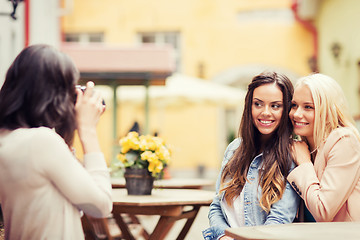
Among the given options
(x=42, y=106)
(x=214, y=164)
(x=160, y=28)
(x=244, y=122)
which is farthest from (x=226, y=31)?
(x=42, y=106)

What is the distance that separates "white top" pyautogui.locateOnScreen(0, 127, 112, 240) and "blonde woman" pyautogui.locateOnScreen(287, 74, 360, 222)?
41.2 inches

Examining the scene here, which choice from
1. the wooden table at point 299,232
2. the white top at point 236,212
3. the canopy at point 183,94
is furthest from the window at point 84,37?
the wooden table at point 299,232

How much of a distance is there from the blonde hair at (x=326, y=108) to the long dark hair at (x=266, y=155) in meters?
0.19

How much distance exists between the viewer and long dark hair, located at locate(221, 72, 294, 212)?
298cm

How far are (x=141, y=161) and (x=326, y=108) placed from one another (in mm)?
1702

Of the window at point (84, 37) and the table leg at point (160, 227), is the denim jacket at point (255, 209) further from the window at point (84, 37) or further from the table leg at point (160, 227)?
the window at point (84, 37)

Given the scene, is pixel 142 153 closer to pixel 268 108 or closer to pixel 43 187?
pixel 268 108

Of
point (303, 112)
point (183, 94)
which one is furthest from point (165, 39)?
point (303, 112)

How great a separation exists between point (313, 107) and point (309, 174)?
1.15 ft

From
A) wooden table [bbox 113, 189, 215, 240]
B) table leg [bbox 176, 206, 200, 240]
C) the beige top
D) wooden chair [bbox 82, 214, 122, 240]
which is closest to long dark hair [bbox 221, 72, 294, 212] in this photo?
the beige top

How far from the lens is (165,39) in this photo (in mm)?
17469

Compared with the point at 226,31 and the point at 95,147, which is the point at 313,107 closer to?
the point at 95,147

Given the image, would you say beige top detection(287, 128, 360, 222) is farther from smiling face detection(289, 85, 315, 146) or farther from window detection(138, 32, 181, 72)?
window detection(138, 32, 181, 72)

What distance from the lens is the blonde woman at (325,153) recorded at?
275 cm
